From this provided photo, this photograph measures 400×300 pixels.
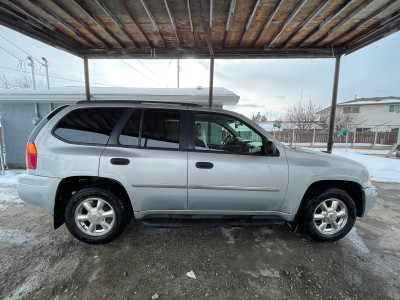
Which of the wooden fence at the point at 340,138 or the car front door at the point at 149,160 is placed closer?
the car front door at the point at 149,160

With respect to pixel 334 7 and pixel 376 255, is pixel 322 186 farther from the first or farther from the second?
pixel 334 7

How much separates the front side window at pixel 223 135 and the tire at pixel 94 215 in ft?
4.48

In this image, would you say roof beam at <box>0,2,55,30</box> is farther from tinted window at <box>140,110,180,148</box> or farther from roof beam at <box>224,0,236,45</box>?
roof beam at <box>224,0,236,45</box>

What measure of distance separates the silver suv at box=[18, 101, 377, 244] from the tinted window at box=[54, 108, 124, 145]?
0.5 inches

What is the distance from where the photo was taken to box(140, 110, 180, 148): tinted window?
2.36m

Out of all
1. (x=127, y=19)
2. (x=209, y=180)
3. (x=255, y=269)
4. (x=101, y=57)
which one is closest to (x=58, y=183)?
(x=209, y=180)

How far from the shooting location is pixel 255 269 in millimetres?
2078

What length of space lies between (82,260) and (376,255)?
3829 millimetres

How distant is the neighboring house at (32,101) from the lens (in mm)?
6000

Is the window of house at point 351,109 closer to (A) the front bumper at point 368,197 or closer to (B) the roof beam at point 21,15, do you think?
(A) the front bumper at point 368,197

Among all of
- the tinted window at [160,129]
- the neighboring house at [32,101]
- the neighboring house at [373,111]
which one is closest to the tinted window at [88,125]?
the tinted window at [160,129]

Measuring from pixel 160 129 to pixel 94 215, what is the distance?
1.47 metres

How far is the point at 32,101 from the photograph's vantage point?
623 cm

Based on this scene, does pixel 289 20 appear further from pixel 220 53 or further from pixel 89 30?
pixel 89 30
